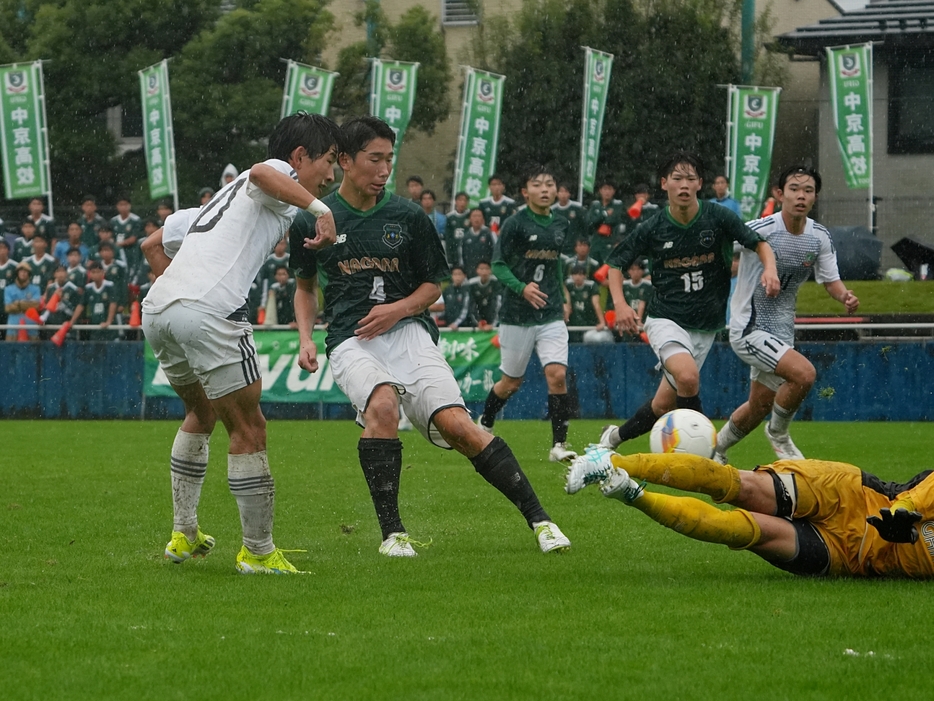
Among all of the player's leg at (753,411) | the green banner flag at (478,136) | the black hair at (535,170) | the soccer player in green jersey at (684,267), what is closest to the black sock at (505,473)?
the soccer player in green jersey at (684,267)

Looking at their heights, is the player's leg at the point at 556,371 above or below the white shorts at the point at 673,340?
below

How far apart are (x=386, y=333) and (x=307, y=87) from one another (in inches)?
740

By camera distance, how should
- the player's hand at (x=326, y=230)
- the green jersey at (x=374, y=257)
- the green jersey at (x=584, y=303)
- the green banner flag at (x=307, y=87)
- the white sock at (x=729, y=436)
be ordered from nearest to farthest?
the player's hand at (x=326, y=230)
the green jersey at (x=374, y=257)
the white sock at (x=729, y=436)
the green jersey at (x=584, y=303)
the green banner flag at (x=307, y=87)

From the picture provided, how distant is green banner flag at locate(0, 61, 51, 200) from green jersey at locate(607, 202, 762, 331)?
17.2 m

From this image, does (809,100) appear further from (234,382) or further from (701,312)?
(234,382)

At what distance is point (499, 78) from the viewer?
2464cm

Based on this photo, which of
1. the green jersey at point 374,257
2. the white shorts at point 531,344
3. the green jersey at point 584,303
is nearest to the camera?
the green jersey at point 374,257

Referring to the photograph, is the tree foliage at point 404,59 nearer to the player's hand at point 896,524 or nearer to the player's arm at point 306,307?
the player's arm at point 306,307

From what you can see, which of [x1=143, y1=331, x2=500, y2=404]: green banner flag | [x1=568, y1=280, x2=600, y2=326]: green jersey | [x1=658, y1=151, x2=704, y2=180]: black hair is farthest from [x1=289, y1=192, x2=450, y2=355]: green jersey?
[x1=568, y1=280, x2=600, y2=326]: green jersey

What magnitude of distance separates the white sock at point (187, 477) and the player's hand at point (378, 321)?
95 centimetres

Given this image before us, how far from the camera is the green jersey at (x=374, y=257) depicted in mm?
7051

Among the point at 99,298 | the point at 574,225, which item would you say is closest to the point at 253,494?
the point at 574,225

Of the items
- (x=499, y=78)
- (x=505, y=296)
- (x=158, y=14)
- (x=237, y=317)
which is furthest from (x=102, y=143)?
(x=237, y=317)

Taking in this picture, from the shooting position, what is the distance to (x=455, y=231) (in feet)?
65.8
